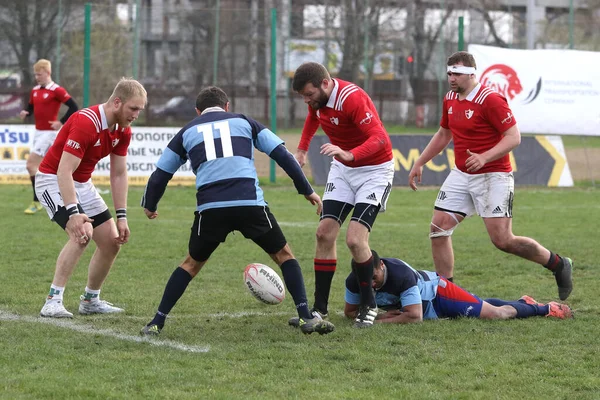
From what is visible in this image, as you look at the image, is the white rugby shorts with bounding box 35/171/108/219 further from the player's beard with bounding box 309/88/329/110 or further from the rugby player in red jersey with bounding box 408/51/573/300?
the rugby player in red jersey with bounding box 408/51/573/300

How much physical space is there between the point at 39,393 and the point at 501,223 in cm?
416

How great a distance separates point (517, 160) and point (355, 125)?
1207 cm

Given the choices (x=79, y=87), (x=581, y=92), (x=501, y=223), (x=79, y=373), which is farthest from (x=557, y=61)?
(x=79, y=373)

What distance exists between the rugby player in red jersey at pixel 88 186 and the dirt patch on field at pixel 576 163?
12575 millimetres

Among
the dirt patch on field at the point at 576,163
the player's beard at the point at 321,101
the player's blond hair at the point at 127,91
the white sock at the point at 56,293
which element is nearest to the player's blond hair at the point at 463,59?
the player's beard at the point at 321,101

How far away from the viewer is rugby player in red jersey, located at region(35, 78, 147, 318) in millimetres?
6598

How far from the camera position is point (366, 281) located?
684 centimetres

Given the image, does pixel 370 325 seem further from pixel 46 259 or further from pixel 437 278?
pixel 46 259

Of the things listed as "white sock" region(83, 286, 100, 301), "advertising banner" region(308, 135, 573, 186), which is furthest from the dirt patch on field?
"white sock" region(83, 286, 100, 301)

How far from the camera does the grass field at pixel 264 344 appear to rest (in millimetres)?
5023

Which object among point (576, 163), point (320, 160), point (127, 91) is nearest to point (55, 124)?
point (320, 160)

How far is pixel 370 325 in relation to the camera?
22.1 ft

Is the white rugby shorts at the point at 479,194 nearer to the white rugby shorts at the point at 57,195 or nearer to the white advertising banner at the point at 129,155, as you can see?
the white rugby shorts at the point at 57,195

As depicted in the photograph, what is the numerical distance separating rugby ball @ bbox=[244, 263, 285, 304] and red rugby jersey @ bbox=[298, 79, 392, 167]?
1084mm
